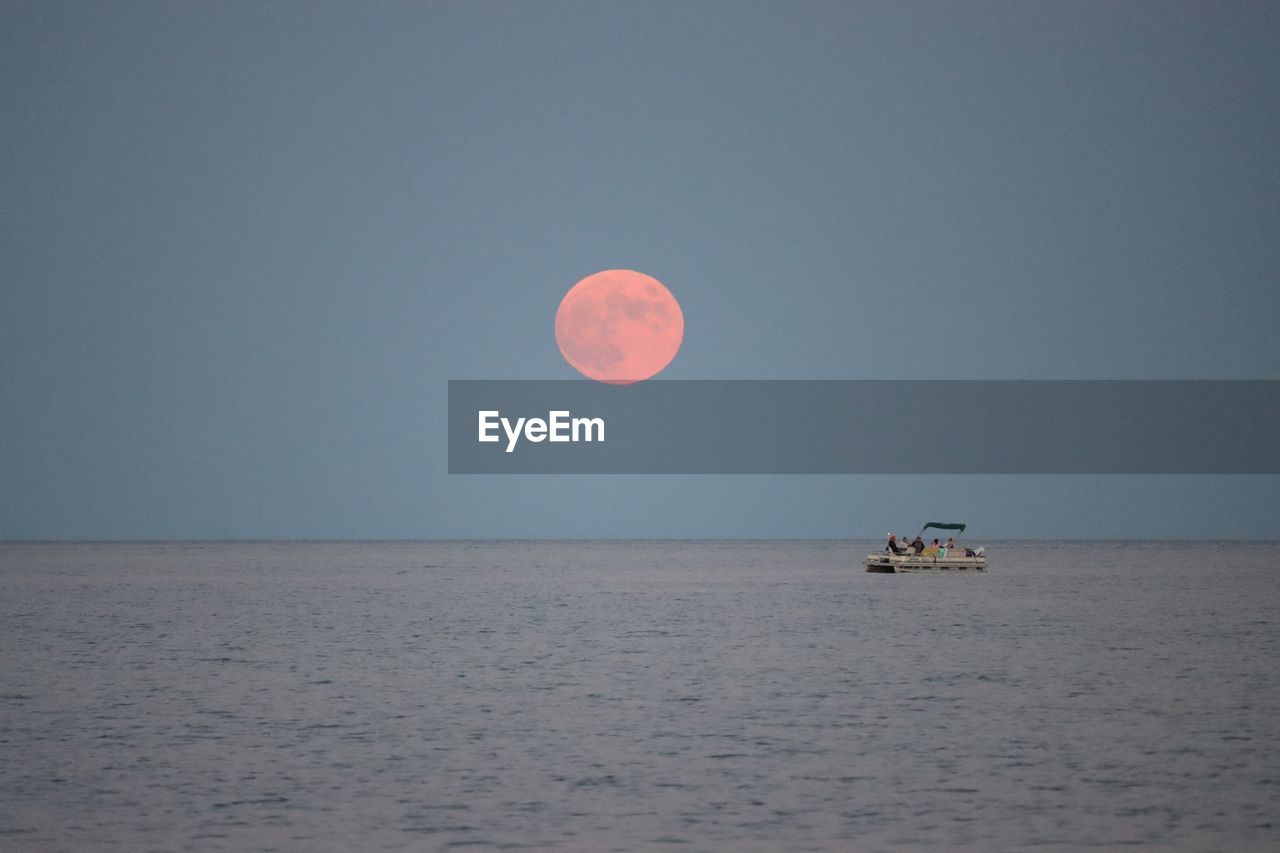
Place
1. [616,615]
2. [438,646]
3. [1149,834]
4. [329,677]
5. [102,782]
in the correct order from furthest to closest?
[616,615], [438,646], [329,677], [102,782], [1149,834]

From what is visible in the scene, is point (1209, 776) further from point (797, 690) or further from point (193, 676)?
point (193, 676)

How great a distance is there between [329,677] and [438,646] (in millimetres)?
10092

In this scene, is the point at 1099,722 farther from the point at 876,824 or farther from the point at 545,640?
the point at 545,640

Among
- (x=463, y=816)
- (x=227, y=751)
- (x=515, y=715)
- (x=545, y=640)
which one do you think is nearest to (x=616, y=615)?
(x=545, y=640)

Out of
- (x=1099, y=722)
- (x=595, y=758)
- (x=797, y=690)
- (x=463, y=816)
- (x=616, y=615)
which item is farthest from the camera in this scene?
(x=616, y=615)

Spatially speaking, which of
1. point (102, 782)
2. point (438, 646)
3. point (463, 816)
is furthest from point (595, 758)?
point (438, 646)

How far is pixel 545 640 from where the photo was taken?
50.8m

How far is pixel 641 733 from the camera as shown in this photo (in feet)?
91.1

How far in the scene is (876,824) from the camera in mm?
19688

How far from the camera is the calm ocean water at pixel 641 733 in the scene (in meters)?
19.5

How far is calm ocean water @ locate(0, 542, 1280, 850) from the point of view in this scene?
19.5 metres

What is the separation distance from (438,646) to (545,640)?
13.3 feet

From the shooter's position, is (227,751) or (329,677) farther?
(329,677)

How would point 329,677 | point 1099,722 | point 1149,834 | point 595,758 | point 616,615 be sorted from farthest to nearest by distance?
point 616,615 < point 329,677 < point 1099,722 < point 595,758 < point 1149,834
